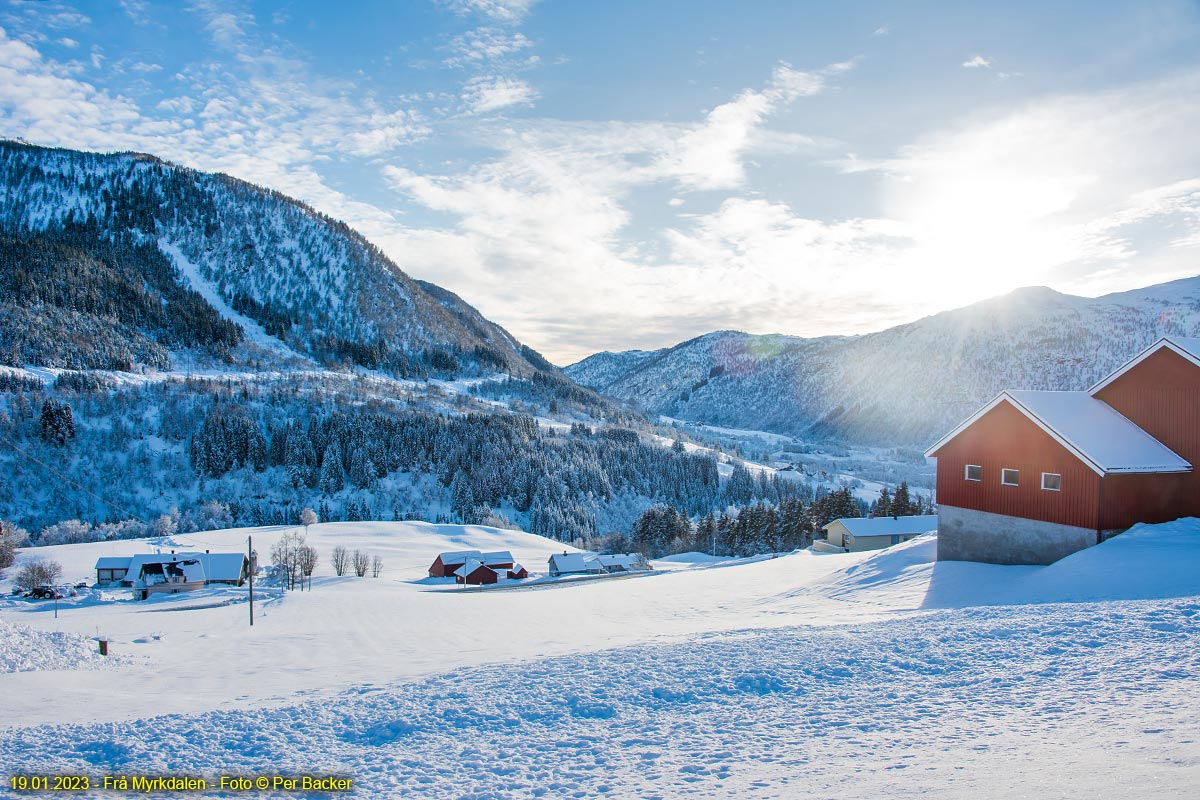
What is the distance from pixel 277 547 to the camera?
6328 cm

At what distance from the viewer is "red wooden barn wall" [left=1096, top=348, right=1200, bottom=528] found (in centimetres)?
1888

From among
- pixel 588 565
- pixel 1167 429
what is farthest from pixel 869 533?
pixel 1167 429

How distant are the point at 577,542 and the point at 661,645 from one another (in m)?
87.2

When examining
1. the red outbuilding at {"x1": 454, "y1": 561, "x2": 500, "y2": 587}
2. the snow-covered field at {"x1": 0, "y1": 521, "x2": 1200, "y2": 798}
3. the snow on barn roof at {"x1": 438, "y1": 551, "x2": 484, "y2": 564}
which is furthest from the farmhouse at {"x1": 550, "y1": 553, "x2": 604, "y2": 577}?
the snow-covered field at {"x1": 0, "y1": 521, "x2": 1200, "y2": 798}

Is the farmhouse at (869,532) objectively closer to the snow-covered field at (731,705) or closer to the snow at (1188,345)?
the snow at (1188,345)

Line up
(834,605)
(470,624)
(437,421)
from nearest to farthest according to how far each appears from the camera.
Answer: (834,605) < (470,624) < (437,421)

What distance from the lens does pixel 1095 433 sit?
1998 centimetres

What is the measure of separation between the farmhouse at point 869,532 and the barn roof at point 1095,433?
100 feet

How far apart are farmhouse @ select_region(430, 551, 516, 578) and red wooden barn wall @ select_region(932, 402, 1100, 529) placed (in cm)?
4556

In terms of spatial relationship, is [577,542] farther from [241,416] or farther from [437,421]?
[241,416]

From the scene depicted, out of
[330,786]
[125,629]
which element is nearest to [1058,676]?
[330,786]

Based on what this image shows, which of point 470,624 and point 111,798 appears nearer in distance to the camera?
point 111,798

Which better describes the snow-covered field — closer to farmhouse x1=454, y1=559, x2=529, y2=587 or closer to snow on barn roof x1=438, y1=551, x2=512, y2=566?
farmhouse x1=454, y1=559, x2=529, y2=587

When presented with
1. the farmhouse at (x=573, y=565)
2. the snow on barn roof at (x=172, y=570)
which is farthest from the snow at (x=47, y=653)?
the farmhouse at (x=573, y=565)
